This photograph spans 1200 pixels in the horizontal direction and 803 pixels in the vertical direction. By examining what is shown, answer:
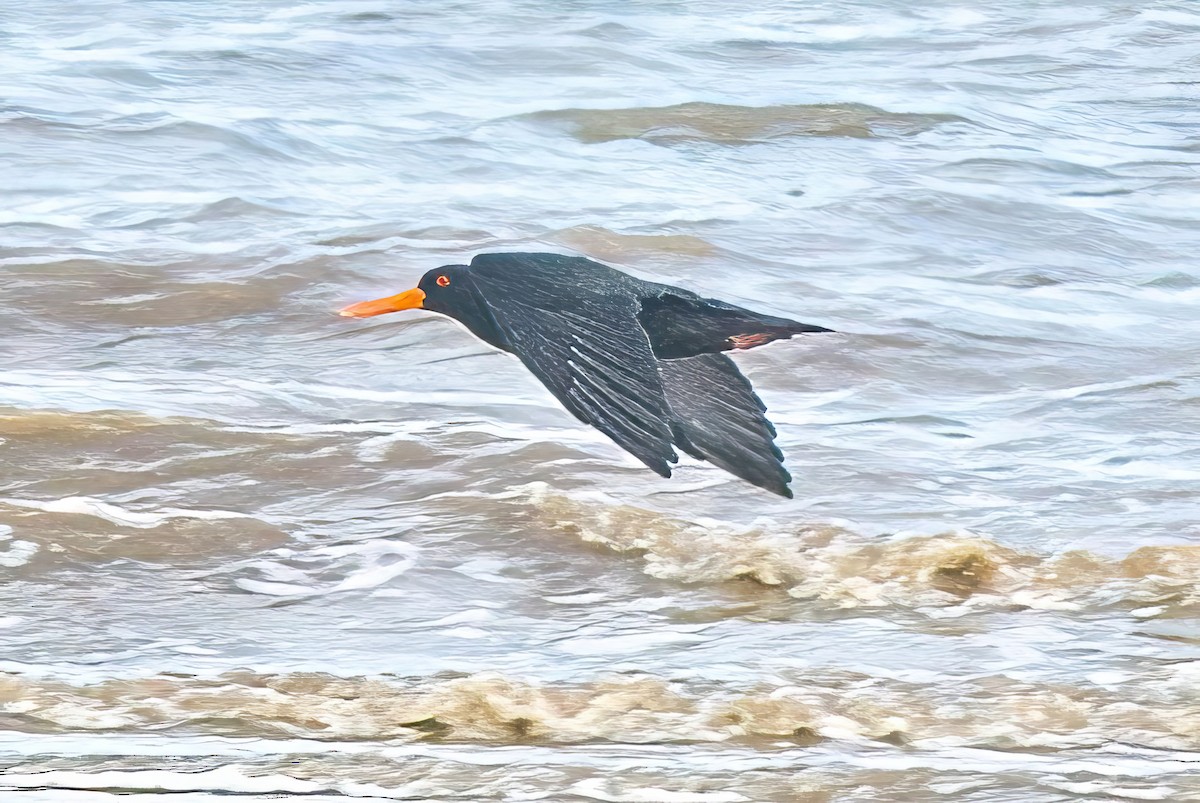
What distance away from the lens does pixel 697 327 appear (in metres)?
4.81

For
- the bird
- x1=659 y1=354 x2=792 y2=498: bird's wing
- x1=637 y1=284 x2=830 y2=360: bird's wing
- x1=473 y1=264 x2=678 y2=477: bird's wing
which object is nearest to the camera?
x1=473 y1=264 x2=678 y2=477: bird's wing

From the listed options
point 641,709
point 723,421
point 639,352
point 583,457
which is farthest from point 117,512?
point 641,709

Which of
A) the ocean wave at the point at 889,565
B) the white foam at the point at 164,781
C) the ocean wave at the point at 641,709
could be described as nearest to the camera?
the white foam at the point at 164,781

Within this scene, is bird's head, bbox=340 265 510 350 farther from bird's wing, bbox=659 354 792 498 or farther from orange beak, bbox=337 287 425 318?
bird's wing, bbox=659 354 792 498

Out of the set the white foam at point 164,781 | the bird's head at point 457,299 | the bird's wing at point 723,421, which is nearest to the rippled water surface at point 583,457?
the white foam at point 164,781

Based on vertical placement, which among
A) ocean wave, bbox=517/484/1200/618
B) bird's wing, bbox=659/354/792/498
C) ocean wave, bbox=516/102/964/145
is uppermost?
ocean wave, bbox=516/102/964/145

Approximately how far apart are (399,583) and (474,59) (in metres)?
9.10

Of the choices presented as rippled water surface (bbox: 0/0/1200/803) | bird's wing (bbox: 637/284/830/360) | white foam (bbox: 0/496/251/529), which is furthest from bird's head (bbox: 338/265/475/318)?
white foam (bbox: 0/496/251/529)

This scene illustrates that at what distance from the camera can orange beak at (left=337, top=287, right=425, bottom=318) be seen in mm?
5297

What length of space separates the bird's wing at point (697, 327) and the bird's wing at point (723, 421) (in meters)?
0.05

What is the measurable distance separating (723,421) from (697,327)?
382 mm

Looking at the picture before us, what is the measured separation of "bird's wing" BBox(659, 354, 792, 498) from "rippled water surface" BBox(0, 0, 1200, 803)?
172 millimetres

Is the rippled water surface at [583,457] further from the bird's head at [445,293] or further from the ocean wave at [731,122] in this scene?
the bird's head at [445,293]

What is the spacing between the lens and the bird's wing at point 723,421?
4.46m
